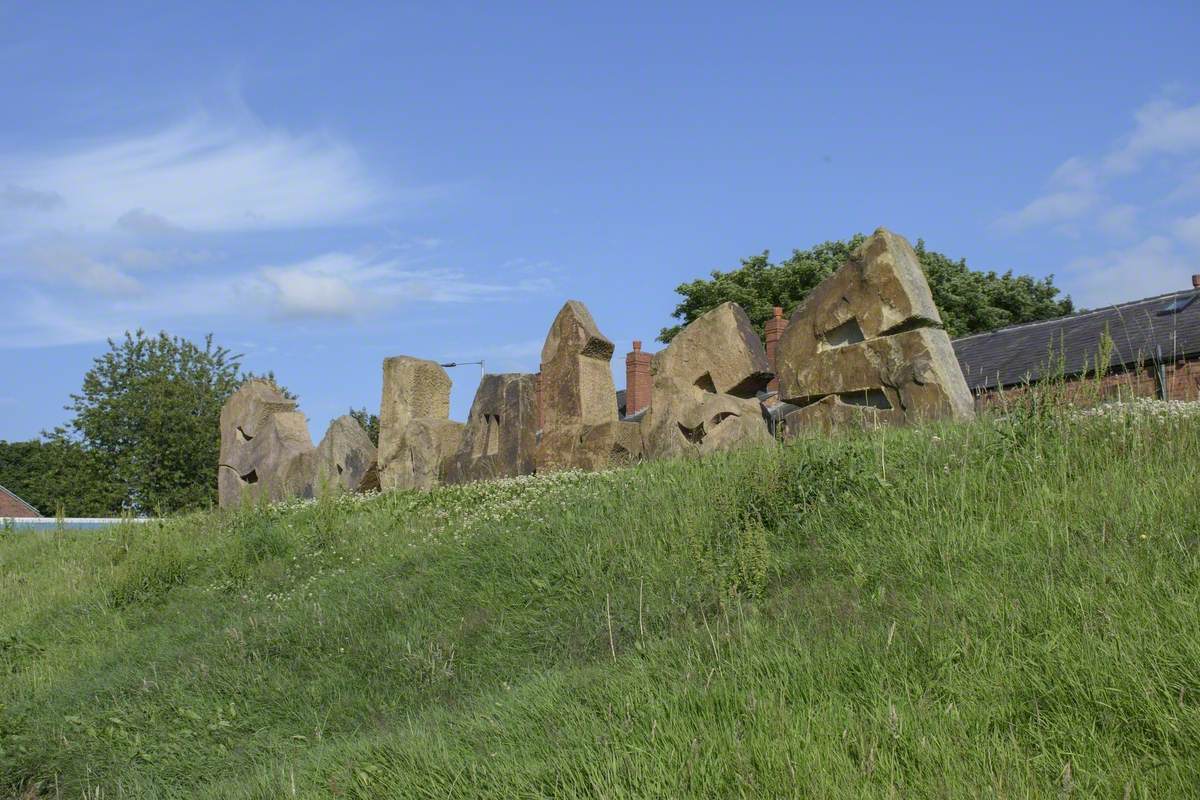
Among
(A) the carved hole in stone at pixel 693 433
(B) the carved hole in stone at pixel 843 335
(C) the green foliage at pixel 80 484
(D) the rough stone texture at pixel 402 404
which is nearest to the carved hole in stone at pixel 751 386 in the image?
(A) the carved hole in stone at pixel 693 433

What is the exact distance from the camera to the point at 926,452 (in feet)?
27.3

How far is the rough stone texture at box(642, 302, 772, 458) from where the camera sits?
13430 mm

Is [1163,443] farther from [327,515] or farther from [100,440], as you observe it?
[100,440]

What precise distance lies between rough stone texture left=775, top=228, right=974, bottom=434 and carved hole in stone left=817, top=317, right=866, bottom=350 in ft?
0.04

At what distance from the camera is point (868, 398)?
41.7ft

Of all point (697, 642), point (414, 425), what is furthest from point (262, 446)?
point (697, 642)

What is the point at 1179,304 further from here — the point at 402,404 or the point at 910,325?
the point at 402,404

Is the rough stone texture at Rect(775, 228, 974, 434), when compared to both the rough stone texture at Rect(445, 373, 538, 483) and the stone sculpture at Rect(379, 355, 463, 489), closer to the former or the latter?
the rough stone texture at Rect(445, 373, 538, 483)

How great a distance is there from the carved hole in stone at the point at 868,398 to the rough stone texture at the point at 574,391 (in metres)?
3.25

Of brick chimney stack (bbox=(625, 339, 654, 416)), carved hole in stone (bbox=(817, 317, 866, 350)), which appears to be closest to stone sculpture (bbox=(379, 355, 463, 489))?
carved hole in stone (bbox=(817, 317, 866, 350))

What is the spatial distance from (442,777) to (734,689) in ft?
4.14

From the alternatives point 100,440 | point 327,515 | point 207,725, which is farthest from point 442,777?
point 100,440

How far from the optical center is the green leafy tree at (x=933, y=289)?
4200cm

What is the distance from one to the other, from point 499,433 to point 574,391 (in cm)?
167
